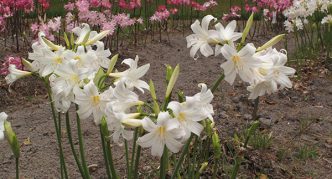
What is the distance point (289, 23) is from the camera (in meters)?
7.31

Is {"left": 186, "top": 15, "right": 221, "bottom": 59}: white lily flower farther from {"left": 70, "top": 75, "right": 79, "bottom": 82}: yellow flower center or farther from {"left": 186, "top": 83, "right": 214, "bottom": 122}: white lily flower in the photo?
{"left": 70, "top": 75, "right": 79, "bottom": 82}: yellow flower center

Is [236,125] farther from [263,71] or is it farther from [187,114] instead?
[187,114]

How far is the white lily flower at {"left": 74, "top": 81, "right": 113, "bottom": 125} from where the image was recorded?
72.5 inches

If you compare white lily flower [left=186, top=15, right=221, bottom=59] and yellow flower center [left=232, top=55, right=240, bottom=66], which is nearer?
yellow flower center [left=232, top=55, right=240, bottom=66]

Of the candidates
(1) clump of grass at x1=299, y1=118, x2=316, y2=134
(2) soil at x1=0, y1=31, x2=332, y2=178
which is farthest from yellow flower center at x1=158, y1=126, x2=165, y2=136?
(1) clump of grass at x1=299, y1=118, x2=316, y2=134

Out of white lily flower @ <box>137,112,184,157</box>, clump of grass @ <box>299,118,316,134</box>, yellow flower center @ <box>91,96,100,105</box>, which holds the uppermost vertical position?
yellow flower center @ <box>91,96,100,105</box>

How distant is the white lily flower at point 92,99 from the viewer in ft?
6.04

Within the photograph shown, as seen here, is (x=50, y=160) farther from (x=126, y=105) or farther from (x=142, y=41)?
(x=142, y=41)

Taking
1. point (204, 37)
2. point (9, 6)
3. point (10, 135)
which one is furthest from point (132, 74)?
point (9, 6)

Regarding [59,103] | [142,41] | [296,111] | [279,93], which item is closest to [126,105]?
[59,103]

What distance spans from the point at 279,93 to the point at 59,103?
3.89 m

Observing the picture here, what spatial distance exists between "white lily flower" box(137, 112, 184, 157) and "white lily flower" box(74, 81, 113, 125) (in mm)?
237

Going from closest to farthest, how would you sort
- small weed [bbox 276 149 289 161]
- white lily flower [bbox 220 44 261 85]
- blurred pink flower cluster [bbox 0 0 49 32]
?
white lily flower [bbox 220 44 261 85] < small weed [bbox 276 149 289 161] < blurred pink flower cluster [bbox 0 0 49 32]

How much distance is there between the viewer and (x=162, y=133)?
1.70 m
